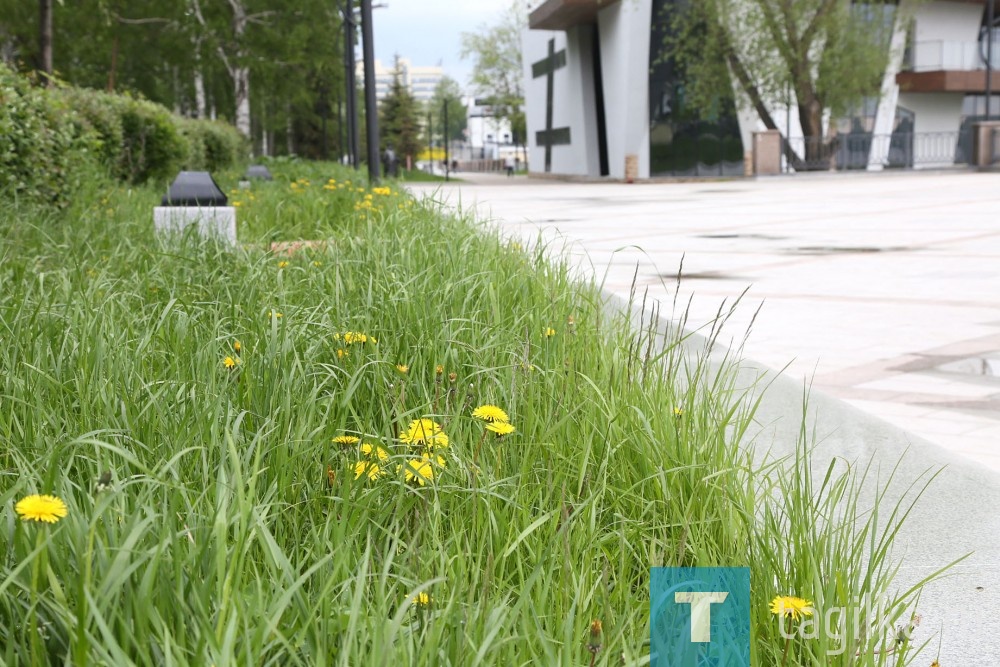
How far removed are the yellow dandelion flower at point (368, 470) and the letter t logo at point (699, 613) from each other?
726 mm

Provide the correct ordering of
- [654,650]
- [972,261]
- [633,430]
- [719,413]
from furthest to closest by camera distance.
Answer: [972,261] < [719,413] < [633,430] < [654,650]

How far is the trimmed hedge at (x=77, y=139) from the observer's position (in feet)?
28.3

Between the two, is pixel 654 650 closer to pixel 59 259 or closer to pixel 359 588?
pixel 359 588

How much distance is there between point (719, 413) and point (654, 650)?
57.5 inches

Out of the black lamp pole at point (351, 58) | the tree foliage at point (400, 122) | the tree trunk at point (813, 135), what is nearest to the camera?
the black lamp pole at point (351, 58)

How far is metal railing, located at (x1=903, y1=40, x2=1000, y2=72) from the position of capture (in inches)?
1923

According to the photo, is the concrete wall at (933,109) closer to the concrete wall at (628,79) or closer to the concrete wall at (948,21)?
the concrete wall at (948,21)

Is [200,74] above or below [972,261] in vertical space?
above

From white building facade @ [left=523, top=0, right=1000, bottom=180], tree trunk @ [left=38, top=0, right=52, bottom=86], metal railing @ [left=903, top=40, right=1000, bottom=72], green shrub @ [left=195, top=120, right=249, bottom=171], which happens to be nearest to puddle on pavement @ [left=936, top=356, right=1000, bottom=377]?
tree trunk @ [left=38, top=0, right=52, bottom=86]

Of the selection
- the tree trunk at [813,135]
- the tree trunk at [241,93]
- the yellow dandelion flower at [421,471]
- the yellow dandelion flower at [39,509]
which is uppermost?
the tree trunk at [241,93]

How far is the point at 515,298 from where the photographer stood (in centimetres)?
530

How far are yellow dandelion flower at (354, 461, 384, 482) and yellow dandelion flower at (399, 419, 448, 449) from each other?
0.09 meters

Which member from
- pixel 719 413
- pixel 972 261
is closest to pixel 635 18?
pixel 972 261

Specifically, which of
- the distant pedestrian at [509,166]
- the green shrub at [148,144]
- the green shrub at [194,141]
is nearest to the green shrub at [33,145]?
the green shrub at [148,144]
